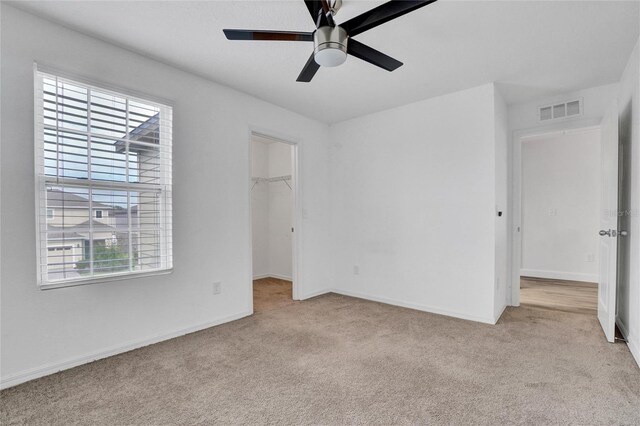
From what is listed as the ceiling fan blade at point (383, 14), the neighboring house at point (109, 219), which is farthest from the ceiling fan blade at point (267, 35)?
the neighboring house at point (109, 219)

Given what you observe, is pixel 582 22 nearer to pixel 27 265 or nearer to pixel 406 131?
pixel 406 131

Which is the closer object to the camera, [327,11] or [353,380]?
[327,11]

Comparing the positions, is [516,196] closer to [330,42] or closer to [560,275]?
[560,275]

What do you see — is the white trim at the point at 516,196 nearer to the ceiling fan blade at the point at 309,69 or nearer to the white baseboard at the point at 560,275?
the white baseboard at the point at 560,275

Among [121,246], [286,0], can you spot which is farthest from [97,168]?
[286,0]

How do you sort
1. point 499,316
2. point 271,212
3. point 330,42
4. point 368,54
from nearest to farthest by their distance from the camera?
point 330,42, point 368,54, point 499,316, point 271,212

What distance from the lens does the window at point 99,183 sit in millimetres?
2242

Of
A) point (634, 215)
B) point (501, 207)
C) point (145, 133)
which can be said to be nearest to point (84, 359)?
point (145, 133)

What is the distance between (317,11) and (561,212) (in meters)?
5.52

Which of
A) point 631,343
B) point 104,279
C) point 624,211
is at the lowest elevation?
point 631,343

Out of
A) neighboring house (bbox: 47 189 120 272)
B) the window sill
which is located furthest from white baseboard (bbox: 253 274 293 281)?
neighboring house (bbox: 47 189 120 272)

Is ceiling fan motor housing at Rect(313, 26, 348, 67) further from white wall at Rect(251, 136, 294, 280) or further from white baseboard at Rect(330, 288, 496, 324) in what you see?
white wall at Rect(251, 136, 294, 280)

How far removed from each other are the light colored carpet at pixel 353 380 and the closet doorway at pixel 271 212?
239 centimetres

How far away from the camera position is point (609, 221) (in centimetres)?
287
